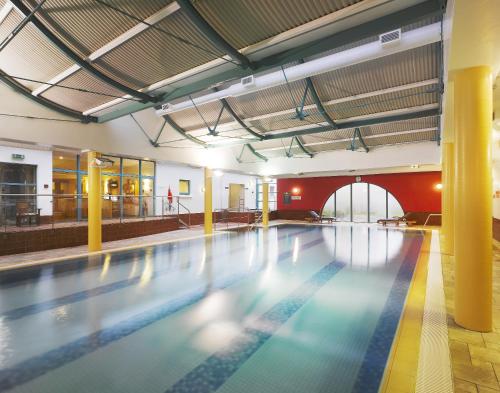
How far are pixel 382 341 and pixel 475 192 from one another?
6.30ft

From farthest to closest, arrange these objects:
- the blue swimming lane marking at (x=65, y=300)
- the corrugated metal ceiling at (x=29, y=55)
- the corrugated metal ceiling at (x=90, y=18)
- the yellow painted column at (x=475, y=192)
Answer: the corrugated metal ceiling at (x=29, y=55) → the corrugated metal ceiling at (x=90, y=18) → the blue swimming lane marking at (x=65, y=300) → the yellow painted column at (x=475, y=192)

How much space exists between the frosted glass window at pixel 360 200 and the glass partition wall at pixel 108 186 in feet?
39.0

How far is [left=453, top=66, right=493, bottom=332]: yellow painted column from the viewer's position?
3.23m

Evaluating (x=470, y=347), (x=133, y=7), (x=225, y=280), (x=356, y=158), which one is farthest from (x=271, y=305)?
(x=356, y=158)

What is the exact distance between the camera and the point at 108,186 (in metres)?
13.5

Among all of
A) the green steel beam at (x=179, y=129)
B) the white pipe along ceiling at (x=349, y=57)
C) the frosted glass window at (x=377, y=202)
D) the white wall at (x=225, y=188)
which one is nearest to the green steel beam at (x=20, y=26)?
the white pipe along ceiling at (x=349, y=57)

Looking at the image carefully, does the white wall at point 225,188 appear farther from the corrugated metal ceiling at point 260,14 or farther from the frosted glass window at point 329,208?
the corrugated metal ceiling at point 260,14

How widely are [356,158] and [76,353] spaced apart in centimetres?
1254

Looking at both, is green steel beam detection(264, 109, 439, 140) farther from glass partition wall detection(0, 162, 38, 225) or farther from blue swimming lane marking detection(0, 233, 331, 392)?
glass partition wall detection(0, 162, 38, 225)

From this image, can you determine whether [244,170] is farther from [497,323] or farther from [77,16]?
[497,323]

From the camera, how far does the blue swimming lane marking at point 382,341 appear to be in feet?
7.82

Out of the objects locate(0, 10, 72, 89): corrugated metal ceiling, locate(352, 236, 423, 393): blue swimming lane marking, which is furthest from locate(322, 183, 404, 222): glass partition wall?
locate(0, 10, 72, 89): corrugated metal ceiling

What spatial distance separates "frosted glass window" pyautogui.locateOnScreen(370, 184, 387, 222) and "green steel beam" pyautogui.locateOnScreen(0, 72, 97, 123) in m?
15.2

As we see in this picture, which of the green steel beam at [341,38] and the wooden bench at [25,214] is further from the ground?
the green steel beam at [341,38]
